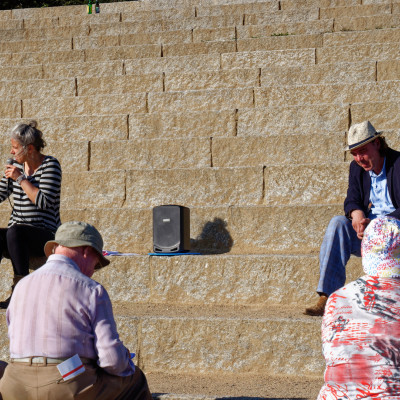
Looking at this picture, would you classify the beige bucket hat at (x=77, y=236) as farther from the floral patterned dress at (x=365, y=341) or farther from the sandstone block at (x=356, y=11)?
the sandstone block at (x=356, y=11)

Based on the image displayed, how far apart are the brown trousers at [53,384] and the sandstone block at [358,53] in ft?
18.0

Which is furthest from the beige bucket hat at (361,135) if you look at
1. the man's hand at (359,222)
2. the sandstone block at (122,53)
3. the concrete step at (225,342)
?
the sandstone block at (122,53)

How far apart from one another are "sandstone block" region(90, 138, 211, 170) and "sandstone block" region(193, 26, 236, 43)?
10.2 feet

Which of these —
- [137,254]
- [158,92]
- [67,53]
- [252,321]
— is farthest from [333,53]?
[252,321]

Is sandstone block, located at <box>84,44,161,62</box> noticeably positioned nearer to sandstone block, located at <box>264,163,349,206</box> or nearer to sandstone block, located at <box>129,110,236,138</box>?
sandstone block, located at <box>129,110,236,138</box>

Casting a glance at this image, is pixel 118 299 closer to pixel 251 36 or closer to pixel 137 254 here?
pixel 137 254

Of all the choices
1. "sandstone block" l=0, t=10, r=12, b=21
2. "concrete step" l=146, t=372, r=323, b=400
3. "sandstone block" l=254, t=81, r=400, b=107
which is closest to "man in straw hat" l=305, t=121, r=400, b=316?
"concrete step" l=146, t=372, r=323, b=400

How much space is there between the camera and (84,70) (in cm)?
882

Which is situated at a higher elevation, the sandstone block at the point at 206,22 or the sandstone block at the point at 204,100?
the sandstone block at the point at 206,22

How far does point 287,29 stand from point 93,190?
3.92 metres

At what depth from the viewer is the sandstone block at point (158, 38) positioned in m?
9.63

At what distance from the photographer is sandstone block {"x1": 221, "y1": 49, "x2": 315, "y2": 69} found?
831 centimetres

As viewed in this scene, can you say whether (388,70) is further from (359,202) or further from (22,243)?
(22,243)

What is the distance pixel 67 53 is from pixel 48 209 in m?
4.31
